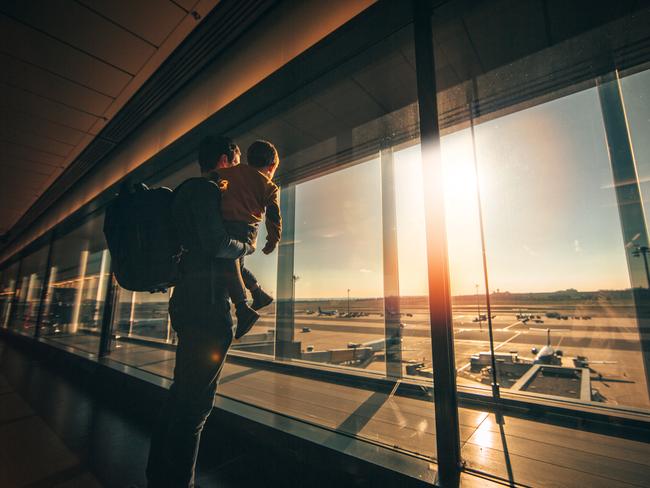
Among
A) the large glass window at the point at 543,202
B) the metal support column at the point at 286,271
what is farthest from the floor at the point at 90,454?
the metal support column at the point at 286,271

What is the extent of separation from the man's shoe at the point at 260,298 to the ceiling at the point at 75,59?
192cm

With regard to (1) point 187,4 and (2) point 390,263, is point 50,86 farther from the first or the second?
(2) point 390,263

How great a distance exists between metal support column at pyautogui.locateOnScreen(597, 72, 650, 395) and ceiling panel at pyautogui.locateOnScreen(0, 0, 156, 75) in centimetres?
326

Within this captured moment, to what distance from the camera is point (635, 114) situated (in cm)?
175

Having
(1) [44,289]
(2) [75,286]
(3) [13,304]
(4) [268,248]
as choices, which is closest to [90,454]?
(4) [268,248]

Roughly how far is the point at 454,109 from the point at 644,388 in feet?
7.21

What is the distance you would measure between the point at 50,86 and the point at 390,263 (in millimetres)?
3485

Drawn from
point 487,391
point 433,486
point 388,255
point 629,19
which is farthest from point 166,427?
point 629,19

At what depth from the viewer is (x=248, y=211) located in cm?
103

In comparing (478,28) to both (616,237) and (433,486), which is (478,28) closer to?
(616,237)

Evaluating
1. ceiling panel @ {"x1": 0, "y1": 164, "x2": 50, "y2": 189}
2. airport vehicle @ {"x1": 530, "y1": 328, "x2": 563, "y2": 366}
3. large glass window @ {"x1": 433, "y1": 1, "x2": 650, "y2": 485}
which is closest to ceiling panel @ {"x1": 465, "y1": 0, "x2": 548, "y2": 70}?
large glass window @ {"x1": 433, "y1": 1, "x2": 650, "y2": 485}

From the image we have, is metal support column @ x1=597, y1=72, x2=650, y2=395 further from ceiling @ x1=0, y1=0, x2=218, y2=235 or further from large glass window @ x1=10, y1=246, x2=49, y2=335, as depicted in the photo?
large glass window @ x1=10, y1=246, x2=49, y2=335

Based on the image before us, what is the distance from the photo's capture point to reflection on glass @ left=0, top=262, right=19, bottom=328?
29.8ft

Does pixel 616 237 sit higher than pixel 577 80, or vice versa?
pixel 577 80
